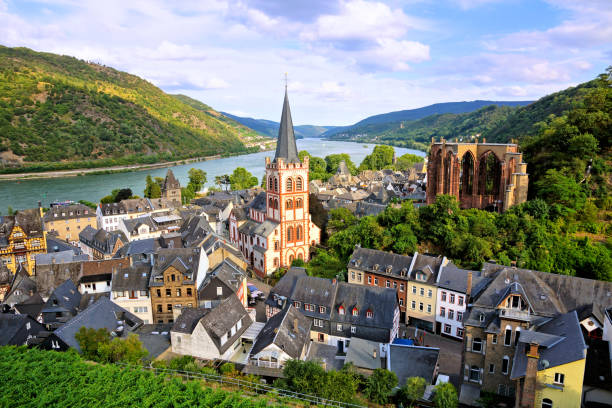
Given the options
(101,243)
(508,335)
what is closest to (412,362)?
(508,335)

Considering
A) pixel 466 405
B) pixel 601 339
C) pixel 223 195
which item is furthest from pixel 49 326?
pixel 223 195

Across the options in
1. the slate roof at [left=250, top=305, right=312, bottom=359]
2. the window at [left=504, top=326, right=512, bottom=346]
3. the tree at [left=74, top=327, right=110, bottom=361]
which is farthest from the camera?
the tree at [left=74, top=327, right=110, bottom=361]

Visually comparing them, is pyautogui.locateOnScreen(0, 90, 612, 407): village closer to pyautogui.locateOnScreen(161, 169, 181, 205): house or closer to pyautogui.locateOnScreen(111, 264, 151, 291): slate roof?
pyautogui.locateOnScreen(111, 264, 151, 291): slate roof

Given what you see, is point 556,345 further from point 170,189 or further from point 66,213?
point 170,189

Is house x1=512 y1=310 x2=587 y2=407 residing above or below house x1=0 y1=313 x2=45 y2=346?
above

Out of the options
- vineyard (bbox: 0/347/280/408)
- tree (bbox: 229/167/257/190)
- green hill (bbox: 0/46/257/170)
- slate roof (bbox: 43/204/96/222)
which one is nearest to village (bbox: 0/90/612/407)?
vineyard (bbox: 0/347/280/408)

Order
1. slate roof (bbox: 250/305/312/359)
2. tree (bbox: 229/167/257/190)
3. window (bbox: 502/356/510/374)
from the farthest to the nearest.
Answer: tree (bbox: 229/167/257/190), slate roof (bbox: 250/305/312/359), window (bbox: 502/356/510/374)
